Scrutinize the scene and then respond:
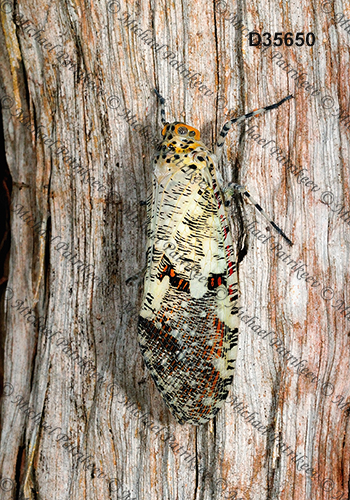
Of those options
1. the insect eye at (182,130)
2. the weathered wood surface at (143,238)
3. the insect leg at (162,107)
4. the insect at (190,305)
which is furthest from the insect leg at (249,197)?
the insect leg at (162,107)

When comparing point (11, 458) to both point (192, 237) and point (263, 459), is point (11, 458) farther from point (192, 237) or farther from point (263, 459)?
point (192, 237)

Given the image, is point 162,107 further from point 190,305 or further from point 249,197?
point 190,305

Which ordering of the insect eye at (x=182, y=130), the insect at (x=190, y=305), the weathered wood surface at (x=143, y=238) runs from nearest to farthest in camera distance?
the insect at (x=190, y=305) → the insect eye at (x=182, y=130) → the weathered wood surface at (x=143, y=238)

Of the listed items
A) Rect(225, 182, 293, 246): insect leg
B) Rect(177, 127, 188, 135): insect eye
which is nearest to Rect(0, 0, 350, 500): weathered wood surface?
Rect(225, 182, 293, 246): insect leg

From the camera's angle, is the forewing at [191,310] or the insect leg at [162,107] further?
the insect leg at [162,107]

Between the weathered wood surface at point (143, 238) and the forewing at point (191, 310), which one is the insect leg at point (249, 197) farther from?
the forewing at point (191, 310)

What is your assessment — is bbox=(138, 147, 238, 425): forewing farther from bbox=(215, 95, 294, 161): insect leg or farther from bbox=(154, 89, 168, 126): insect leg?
bbox=(154, 89, 168, 126): insect leg

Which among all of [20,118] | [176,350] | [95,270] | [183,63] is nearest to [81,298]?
[95,270]
